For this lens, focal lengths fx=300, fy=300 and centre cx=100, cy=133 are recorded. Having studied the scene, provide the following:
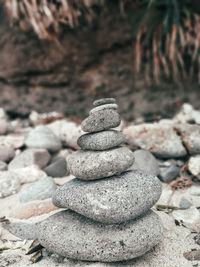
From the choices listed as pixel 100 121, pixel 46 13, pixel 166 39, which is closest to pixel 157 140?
pixel 100 121

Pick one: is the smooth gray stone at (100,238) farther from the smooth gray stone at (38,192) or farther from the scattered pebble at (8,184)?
the scattered pebble at (8,184)

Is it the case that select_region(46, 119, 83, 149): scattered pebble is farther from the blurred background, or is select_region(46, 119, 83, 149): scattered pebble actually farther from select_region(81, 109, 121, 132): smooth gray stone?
select_region(81, 109, 121, 132): smooth gray stone

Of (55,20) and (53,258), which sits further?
(55,20)

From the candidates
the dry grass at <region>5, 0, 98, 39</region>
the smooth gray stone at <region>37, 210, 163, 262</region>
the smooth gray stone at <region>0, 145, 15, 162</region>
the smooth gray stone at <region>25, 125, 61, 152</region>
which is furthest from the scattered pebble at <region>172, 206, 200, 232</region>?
the dry grass at <region>5, 0, 98, 39</region>

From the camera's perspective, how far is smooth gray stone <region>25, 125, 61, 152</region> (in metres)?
4.20

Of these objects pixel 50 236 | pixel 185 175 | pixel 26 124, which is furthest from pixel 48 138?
pixel 50 236

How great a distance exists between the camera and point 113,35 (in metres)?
5.55

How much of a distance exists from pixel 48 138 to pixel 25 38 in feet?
7.58

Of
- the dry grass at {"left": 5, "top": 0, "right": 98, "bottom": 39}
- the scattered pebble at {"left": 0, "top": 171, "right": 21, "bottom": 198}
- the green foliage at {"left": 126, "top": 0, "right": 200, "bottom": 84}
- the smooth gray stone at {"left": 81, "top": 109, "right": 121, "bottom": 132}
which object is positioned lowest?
the scattered pebble at {"left": 0, "top": 171, "right": 21, "bottom": 198}

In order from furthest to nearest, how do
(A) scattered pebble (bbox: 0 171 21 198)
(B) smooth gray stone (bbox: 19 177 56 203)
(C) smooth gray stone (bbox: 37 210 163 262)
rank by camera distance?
(A) scattered pebble (bbox: 0 171 21 198) < (B) smooth gray stone (bbox: 19 177 56 203) < (C) smooth gray stone (bbox: 37 210 163 262)

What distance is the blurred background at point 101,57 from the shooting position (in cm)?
516

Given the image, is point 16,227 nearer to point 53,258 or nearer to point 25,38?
point 53,258

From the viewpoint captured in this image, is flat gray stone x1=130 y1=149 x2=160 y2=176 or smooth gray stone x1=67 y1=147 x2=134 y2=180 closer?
smooth gray stone x1=67 y1=147 x2=134 y2=180

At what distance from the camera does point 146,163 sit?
11.5 ft
